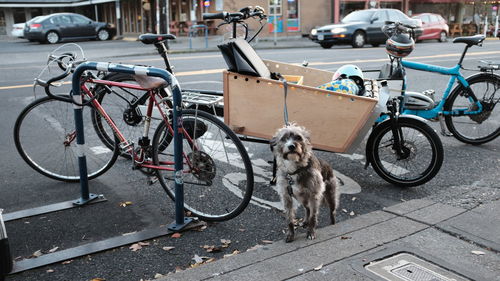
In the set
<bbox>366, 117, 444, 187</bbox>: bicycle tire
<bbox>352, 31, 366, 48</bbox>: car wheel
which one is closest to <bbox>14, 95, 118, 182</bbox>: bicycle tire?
<bbox>366, 117, 444, 187</bbox>: bicycle tire

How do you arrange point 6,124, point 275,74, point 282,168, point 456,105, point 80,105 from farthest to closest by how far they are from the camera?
point 6,124 → point 456,105 → point 275,74 → point 80,105 → point 282,168

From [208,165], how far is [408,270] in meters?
1.75

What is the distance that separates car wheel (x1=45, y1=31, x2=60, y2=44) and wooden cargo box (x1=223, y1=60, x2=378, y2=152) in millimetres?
25797

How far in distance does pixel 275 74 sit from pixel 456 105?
2.53 m

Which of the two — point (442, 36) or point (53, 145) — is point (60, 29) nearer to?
point (442, 36)

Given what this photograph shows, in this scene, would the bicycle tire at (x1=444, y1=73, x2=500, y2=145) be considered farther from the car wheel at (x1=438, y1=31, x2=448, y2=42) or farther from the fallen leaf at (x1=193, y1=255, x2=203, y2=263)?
the car wheel at (x1=438, y1=31, x2=448, y2=42)

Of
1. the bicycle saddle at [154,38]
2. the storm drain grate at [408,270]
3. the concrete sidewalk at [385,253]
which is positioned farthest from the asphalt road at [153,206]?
the bicycle saddle at [154,38]

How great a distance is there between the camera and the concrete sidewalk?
9.98 feet

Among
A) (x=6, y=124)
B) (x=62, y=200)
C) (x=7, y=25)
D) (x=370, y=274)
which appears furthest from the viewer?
(x=7, y=25)

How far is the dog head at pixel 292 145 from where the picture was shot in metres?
3.40

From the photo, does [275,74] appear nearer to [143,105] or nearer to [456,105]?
[143,105]

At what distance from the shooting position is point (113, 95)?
475 centimetres

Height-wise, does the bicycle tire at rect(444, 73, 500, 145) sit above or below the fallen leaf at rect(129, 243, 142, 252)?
above

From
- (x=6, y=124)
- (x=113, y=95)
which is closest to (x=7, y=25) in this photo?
(x=6, y=124)
